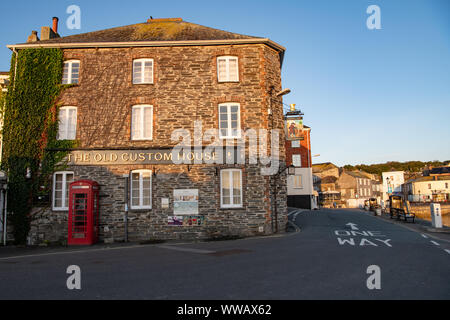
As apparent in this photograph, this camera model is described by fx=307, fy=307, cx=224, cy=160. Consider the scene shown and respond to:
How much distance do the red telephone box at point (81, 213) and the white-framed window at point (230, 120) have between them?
706 cm

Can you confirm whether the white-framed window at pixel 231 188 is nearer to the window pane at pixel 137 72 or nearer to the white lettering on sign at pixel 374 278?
the window pane at pixel 137 72

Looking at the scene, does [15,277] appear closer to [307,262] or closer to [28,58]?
[307,262]

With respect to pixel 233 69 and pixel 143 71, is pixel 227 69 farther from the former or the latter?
pixel 143 71

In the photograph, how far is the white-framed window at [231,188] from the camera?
15.7m

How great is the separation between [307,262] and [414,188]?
85592mm

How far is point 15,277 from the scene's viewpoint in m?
8.05

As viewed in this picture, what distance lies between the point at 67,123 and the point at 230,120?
8.71 meters

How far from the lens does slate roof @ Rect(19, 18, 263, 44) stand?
17.2m

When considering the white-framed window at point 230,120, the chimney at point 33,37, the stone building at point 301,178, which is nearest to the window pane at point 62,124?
the chimney at point 33,37

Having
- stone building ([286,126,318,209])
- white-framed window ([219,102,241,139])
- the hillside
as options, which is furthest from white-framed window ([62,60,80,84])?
the hillside

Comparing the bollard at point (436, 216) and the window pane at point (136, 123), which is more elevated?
the window pane at point (136, 123)

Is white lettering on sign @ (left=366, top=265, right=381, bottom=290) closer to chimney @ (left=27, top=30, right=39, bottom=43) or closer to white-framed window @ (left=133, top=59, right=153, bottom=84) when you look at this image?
white-framed window @ (left=133, top=59, right=153, bottom=84)

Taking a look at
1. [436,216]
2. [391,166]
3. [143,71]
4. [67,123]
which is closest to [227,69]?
[143,71]

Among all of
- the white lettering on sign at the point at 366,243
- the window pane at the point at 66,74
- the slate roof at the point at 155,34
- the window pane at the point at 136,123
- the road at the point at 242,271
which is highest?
the slate roof at the point at 155,34
